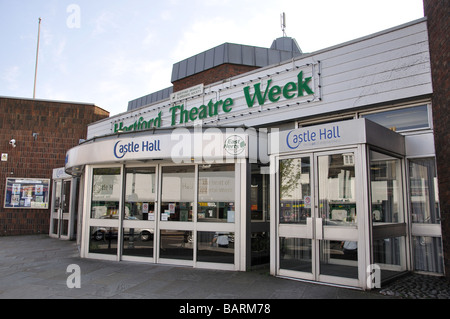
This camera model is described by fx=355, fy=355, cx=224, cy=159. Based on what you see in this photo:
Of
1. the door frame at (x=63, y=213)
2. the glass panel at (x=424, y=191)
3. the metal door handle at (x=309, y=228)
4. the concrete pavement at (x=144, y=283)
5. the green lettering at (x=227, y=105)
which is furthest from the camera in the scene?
the door frame at (x=63, y=213)

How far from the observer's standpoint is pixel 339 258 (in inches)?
239

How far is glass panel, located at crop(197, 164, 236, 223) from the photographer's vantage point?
753 cm

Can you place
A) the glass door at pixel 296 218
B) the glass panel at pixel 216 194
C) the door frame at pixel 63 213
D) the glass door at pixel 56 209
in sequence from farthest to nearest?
the glass door at pixel 56 209, the door frame at pixel 63 213, the glass panel at pixel 216 194, the glass door at pixel 296 218

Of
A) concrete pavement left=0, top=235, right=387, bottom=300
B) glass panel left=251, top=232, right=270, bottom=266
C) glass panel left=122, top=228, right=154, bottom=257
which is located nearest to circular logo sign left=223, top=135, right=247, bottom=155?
glass panel left=251, top=232, right=270, bottom=266

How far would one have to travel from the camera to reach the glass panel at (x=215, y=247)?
7.36m

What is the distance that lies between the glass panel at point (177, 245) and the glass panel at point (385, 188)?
383cm

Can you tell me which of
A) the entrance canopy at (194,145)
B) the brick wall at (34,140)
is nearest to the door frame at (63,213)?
the brick wall at (34,140)

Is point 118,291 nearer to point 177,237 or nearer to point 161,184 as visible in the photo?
point 177,237

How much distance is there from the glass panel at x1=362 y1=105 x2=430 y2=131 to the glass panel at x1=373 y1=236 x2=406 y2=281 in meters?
2.24

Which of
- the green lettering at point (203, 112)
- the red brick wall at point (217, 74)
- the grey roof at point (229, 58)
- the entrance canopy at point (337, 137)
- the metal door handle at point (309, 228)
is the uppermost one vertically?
the grey roof at point (229, 58)

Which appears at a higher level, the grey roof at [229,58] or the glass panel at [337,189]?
the grey roof at [229,58]

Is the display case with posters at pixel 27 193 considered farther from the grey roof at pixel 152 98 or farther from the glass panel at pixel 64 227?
the grey roof at pixel 152 98

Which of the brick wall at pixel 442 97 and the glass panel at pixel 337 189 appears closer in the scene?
the glass panel at pixel 337 189
